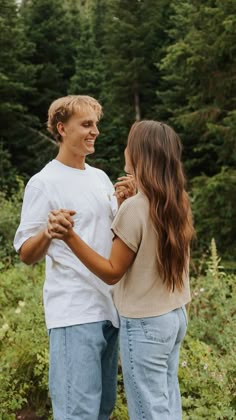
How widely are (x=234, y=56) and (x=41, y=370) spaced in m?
8.30

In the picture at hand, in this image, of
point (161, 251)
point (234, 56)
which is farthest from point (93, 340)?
point (234, 56)

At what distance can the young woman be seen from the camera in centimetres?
202

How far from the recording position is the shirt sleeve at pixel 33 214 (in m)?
2.20

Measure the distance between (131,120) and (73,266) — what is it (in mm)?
19565

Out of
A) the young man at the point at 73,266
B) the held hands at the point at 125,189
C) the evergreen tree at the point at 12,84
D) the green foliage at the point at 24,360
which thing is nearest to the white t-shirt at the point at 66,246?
the young man at the point at 73,266

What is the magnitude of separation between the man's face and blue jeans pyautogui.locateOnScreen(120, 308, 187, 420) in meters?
0.72

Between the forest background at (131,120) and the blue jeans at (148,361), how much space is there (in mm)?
1040

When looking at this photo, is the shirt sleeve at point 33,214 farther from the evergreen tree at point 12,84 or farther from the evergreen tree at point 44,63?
the evergreen tree at point 44,63

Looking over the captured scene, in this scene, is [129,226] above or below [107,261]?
above

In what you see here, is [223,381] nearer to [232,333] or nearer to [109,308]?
[232,333]

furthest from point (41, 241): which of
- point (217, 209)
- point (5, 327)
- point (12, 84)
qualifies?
point (12, 84)

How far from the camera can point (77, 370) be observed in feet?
7.14

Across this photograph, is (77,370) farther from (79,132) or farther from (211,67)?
(211,67)

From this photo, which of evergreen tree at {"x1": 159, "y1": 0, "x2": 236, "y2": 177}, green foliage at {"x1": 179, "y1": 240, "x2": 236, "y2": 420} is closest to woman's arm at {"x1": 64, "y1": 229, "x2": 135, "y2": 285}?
green foliage at {"x1": 179, "y1": 240, "x2": 236, "y2": 420}
